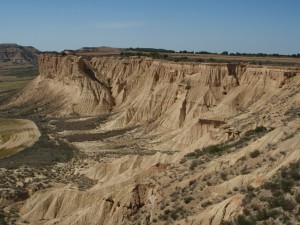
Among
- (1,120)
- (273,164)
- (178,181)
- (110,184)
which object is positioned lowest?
(1,120)

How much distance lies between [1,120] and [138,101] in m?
24.1

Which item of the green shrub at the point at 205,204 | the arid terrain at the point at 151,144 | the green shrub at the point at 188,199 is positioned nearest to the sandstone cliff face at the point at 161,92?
the arid terrain at the point at 151,144

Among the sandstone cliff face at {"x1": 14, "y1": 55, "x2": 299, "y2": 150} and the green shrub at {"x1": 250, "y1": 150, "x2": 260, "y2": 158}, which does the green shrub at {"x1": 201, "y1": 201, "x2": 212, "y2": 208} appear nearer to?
the green shrub at {"x1": 250, "y1": 150, "x2": 260, "y2": 158}

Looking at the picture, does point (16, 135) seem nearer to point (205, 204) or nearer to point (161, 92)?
point (161, 92)

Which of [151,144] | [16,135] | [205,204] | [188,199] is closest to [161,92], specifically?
[151,144]

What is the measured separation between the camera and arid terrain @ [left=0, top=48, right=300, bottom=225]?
18953 millimetres

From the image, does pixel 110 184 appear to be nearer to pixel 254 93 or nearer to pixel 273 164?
pixel 273 164

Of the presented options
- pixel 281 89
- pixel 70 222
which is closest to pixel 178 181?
pixel 70 222

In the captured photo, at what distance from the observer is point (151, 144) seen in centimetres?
5206

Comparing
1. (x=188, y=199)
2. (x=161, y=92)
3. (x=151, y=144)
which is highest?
(x=188, y=199)

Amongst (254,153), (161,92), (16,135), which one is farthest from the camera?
(16,135)

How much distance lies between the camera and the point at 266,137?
920 inches

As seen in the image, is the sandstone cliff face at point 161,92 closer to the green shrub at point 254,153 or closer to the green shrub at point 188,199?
the green shrub at point 254,153

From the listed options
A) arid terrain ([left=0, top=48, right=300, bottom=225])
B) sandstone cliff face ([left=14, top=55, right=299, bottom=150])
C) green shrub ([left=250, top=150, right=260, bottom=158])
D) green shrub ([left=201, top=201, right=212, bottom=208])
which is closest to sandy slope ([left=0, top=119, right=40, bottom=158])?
arid terrain ([left=0, top=48, right=300, bottom=225])
